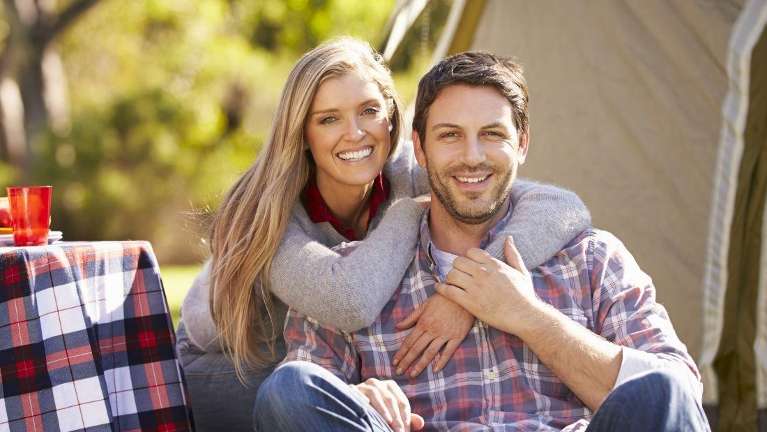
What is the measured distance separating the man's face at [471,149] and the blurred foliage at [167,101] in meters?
9.16

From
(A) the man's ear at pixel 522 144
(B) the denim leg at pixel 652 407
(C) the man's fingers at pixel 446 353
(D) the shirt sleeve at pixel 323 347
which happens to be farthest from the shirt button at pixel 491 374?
(A) the man's ear at pixel 522 144

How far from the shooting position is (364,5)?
13.7 metres

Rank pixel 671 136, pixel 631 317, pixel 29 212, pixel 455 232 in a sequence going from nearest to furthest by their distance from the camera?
pixel 631 317, pixel 29 212, pixel 455 232, pixel 671 136

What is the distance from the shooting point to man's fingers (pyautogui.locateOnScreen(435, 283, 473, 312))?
2.62 m

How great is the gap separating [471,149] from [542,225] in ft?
0.91

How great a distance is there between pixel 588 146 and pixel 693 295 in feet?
2.58

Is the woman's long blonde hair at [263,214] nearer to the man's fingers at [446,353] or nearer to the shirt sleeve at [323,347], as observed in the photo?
the shirt sleeve at [323,347]

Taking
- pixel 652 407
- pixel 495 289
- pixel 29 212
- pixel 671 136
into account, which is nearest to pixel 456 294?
pixel 495 289

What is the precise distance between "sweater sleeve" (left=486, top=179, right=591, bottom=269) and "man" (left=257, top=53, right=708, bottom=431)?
38 millimetres

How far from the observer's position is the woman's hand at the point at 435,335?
2650mm

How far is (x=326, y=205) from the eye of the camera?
10.5ft

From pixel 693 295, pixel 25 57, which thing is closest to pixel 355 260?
pixel 693 295

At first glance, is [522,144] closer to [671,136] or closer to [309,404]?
[309,404]

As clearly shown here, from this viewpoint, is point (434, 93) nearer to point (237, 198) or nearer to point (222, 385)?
point (237, 198)
